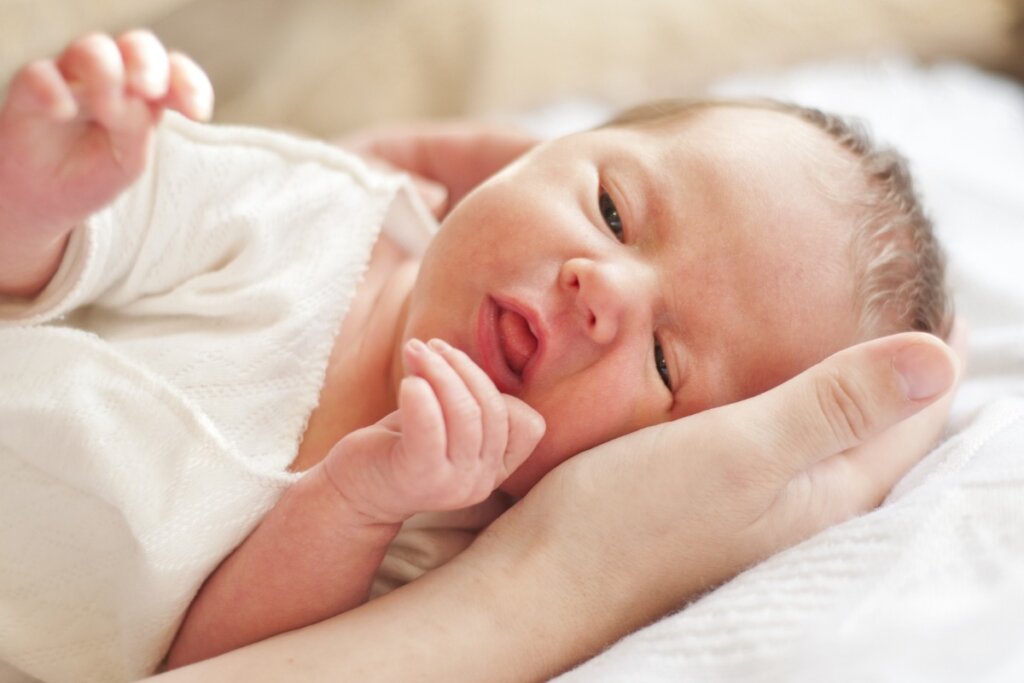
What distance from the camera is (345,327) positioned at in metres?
1.13

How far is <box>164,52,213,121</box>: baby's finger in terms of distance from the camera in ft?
2.24

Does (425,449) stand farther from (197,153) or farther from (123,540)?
(197,153)

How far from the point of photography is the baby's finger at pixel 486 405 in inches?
31.0

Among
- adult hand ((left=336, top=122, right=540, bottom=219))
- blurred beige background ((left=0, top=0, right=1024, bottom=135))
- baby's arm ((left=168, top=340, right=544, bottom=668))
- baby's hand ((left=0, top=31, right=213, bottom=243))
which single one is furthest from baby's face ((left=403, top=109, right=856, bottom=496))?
blurred beige background ((left=0, top=0, right=1024, bottom=135))

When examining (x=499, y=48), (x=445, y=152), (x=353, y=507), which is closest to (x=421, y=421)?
(x=353, y=507)

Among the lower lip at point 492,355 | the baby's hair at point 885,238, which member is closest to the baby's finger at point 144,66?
the lower lip at point 492,355

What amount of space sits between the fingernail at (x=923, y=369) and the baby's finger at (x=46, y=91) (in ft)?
2.25

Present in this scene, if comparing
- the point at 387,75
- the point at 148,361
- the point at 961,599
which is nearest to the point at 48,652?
the point at 148,361

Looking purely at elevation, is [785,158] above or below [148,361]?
above

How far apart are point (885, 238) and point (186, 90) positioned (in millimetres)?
718

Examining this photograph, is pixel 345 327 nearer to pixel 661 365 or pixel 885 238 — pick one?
pixel 661 365

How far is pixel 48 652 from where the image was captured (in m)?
0.92

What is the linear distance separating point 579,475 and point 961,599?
324 millimetres

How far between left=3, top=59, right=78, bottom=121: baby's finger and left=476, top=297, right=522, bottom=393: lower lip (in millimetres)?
409
